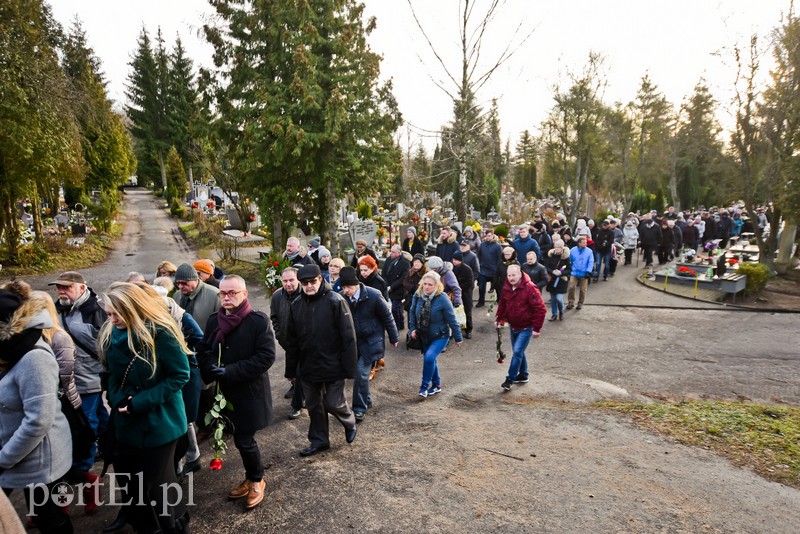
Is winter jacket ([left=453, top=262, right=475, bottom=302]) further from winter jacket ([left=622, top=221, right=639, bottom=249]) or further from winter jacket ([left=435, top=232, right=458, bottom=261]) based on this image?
winter jacket ([left=622, top=221, right=639, bottom=249])

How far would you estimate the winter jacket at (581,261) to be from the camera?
36.6 ft

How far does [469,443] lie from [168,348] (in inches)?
130

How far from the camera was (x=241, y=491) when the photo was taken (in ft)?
13.1

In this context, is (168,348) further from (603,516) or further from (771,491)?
(771,491)

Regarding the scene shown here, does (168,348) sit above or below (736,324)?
above

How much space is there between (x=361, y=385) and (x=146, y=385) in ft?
10.1

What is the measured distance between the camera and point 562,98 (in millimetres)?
24078

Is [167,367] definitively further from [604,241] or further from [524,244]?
[604,241]

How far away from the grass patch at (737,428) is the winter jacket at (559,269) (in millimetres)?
4292

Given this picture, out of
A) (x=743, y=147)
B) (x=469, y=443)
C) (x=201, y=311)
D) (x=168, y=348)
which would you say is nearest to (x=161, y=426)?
(x=168, y=348)

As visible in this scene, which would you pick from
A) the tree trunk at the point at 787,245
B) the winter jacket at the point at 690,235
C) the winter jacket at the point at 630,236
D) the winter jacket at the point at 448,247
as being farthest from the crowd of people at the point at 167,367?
the winter jacket at the point at 690,235

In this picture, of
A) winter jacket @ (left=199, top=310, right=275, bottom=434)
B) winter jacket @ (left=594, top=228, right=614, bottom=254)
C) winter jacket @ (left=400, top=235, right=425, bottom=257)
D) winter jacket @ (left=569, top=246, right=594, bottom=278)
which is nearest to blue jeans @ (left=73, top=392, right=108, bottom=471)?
winter jacket @ (left=199, top=310, right=275, bottom=434)

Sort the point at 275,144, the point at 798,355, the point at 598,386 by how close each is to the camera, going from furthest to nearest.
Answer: the point at 275,144
the point at 798,355
the point at 598,386

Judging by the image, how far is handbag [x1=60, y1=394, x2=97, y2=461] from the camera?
3365 mm
